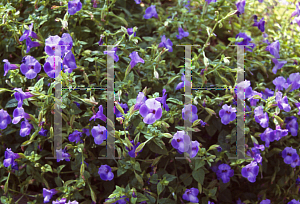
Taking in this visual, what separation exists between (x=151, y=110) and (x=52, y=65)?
41 centimetres

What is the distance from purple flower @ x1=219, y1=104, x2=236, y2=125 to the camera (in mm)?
1211

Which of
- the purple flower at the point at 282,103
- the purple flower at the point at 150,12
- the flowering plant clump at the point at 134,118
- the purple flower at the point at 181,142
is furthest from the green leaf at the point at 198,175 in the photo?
the purple flower at the point at 150,12

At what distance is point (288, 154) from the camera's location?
1.33 m

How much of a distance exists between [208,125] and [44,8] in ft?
3.01

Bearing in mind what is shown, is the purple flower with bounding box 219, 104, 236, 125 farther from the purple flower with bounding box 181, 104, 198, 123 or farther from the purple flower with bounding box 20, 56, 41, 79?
the purple flower with bounding box 20, 56, 41, 79

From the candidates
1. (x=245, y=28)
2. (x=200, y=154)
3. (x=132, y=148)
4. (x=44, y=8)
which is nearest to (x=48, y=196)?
(x=132, y=148)

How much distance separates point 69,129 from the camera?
1.20 meters

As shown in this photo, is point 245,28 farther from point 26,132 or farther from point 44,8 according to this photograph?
point 26,132

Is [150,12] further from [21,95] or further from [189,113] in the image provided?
[21,95]

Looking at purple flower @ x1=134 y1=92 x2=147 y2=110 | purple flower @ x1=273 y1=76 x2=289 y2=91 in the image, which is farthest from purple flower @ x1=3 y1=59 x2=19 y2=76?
purple flower @ x1=273 y1=76 x2=289 y2=91

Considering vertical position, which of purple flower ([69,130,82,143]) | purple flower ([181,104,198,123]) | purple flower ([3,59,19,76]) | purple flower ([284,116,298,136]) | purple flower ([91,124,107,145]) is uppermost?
purple flower ([3,59,19,76])

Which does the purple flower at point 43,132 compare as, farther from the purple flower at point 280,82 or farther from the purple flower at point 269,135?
the purple flower at point 280,82

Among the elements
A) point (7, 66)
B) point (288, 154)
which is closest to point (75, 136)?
point (7, 66)

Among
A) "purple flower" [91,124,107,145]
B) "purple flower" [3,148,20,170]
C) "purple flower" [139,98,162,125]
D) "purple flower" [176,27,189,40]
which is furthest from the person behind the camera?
"purple flower" [176,27,189,40]
